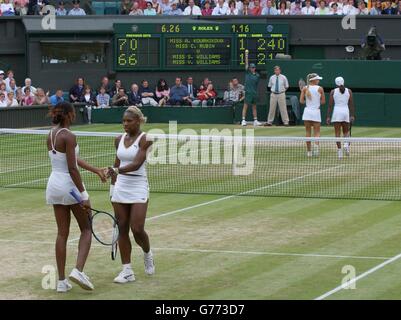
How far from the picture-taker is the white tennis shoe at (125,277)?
40.9 feet

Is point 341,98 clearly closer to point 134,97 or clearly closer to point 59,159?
point 134,97

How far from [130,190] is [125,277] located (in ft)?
3.12

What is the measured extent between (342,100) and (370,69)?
8870 millimetres

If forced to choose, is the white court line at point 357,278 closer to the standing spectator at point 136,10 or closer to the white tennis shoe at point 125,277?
the white tennis shoe at point 125,277

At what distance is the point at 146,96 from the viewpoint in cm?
3562

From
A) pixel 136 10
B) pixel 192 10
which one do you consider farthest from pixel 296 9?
pixel 136 10

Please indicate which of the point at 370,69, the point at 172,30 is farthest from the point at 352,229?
the point at 172,30

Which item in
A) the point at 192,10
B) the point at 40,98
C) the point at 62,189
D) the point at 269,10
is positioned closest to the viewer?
the point at 62,189

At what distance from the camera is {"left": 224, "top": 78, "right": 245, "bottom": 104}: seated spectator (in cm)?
3531

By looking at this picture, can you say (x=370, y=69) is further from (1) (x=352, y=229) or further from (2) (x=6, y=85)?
(1) (x=352, y=229)

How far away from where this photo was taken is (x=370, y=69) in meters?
33.5

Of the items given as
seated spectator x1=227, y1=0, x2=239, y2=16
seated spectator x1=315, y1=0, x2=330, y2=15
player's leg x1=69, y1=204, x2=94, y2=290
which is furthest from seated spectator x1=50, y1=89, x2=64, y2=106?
player's leg x1=69, y1=204, x2=94, y2=290

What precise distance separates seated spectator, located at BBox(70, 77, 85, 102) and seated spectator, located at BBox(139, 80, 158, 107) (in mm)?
1936

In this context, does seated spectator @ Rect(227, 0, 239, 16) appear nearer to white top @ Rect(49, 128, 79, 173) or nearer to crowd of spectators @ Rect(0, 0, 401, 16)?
crowd of spectators @ Rect(0, 0, 401, 16)
